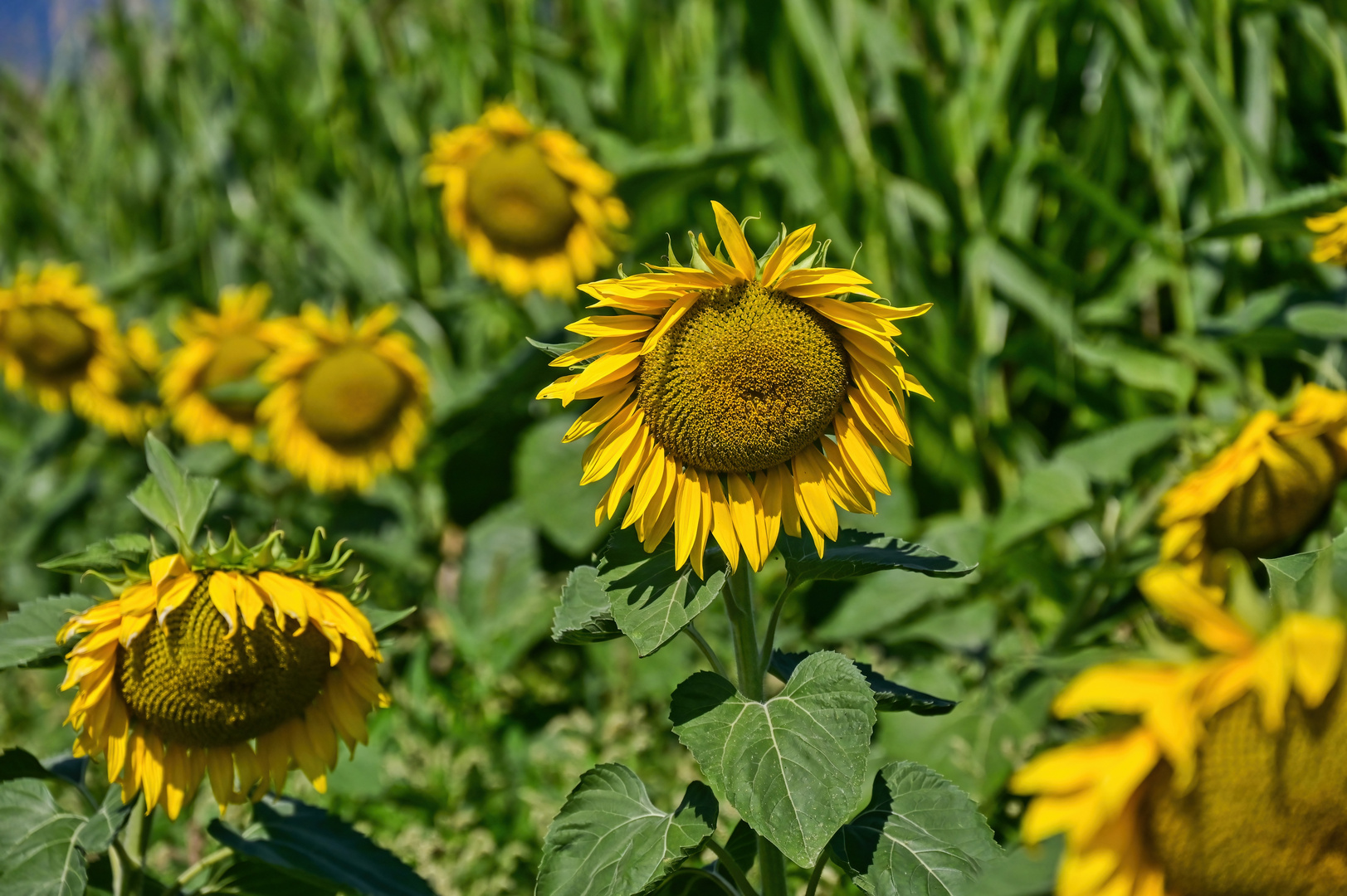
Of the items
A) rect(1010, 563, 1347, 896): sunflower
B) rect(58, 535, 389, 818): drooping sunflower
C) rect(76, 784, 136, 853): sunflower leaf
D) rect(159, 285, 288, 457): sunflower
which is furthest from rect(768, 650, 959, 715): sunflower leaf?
rect(159, 285, 288, 457): sunflower

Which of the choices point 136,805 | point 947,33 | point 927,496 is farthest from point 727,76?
point 136,805

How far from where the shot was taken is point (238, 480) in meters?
3.55

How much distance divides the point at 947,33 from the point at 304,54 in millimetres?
2978

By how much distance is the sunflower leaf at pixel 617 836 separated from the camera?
1.11 meters

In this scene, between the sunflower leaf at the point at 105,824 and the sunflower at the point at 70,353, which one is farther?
the sunflower at the point at 70,353

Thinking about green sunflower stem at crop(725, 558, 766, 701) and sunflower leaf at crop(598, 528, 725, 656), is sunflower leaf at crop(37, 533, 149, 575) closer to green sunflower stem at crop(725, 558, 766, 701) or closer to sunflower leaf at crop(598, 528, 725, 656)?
sunflower leaf at crop(598, 528, 725, 656)

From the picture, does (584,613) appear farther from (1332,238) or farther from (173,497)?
(1332,238)

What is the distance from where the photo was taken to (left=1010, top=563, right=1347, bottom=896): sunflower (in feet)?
2.33

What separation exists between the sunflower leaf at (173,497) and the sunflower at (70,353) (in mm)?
2495

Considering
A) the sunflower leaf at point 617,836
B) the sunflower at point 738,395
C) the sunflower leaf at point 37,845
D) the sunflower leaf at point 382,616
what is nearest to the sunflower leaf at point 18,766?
the sunflower leaf at point 37,845

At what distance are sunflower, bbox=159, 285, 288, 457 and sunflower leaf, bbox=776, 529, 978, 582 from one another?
8.13 feet

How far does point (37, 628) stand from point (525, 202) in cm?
200

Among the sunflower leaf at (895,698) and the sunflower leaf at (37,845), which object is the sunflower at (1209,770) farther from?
the sunflower leaf at (37,845)

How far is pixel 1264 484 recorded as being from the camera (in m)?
1.79
